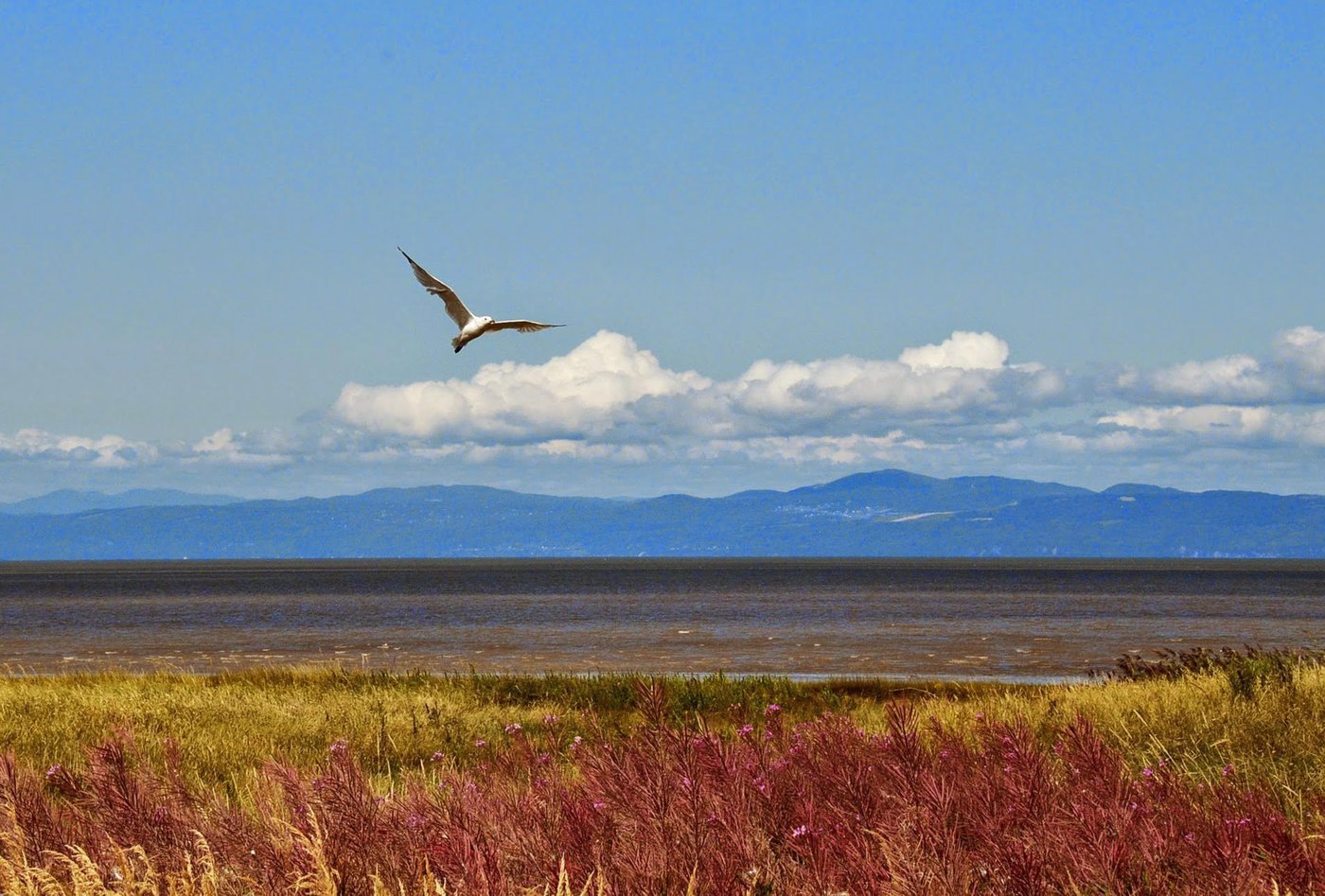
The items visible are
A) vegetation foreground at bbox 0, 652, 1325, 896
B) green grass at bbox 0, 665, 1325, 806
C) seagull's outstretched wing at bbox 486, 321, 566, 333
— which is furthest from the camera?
green grass at bbox 0, 665, 1325, 806

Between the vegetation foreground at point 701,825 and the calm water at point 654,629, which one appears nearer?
the vegetation foreground at point 701,825

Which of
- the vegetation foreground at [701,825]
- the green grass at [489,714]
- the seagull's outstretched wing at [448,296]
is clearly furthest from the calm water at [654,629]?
the vegetation foreground at [701,825]

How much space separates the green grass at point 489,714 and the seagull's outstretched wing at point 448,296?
2.98m

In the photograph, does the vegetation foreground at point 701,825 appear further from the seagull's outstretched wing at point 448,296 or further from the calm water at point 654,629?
the calm water at point 654,629

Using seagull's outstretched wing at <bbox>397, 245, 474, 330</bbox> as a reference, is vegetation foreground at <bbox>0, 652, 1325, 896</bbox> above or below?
below

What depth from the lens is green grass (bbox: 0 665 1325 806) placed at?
429 inches

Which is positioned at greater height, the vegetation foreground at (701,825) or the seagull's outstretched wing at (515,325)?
the seagull's outstretched wing at (515,325)

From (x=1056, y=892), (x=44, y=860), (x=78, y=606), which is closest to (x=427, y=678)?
(x=44, y=860)

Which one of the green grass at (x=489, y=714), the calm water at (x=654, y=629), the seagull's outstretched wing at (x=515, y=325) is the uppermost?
the seagull's outstretched wing at (x=515, y=325)

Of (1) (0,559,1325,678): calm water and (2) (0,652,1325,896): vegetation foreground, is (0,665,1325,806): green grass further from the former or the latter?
(1) (0,559,1325,678): calm water

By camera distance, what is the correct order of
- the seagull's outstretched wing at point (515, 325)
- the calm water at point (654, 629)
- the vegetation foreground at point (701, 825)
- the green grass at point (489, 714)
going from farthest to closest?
the calm water at point (654, 629) → the green grass at point (489, 714) → the seagull's outstretched wing at point (515, 325) → the vegetation foreground at point (701, 825)

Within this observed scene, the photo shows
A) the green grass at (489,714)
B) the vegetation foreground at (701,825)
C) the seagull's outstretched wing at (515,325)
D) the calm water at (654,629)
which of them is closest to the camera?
the vegetation foreground at (701,825)

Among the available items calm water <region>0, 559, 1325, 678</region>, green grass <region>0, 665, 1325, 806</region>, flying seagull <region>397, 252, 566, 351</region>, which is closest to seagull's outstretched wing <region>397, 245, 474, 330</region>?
flying seagull <region>397, 252, 566, 351</region>

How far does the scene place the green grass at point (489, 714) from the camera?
10891 mm
